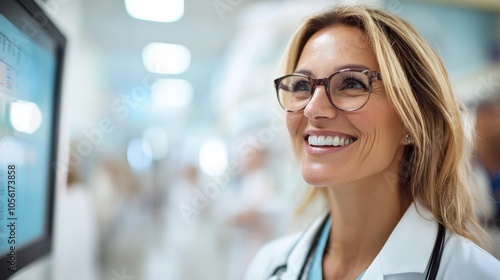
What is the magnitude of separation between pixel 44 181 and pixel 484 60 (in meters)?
3.11

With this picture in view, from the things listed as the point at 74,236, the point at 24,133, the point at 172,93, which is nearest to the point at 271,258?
the point at 24,133

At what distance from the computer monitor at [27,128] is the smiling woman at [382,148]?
0.60 meters

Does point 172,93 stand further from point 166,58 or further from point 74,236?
point 74,236

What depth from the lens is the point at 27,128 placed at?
94cm

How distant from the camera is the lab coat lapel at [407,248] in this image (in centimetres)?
93

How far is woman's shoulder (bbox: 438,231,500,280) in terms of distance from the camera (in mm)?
870

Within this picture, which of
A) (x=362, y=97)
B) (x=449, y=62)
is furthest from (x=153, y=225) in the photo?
(x=449, y=62)

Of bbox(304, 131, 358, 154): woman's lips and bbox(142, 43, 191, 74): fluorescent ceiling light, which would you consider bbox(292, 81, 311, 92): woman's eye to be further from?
bbox(142, 43, 191, 74): fluorescent ceiling light

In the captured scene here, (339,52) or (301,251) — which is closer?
(339,52)

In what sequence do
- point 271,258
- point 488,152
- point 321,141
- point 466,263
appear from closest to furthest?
point 466,263
point 321,141
point 271,258
point 488,152

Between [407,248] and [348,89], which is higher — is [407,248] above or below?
below

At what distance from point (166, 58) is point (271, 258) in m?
2.12

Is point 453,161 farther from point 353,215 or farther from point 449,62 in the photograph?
point 449,62

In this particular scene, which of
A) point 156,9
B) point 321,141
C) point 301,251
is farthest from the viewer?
point 156,9
